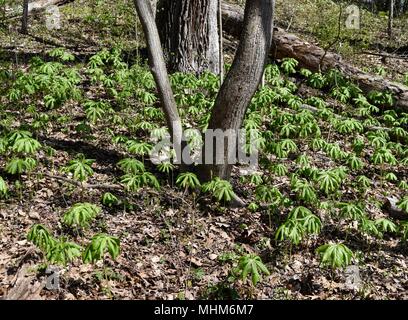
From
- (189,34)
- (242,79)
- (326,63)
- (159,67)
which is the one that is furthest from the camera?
(326,63)

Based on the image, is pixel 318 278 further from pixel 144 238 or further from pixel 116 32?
pixel 116 32

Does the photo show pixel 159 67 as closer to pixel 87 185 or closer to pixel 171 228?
pixel 87 185

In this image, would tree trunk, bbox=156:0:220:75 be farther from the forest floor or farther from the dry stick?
the dry stick

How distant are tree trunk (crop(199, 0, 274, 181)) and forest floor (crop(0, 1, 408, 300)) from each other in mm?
499

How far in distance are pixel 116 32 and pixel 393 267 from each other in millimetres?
7793

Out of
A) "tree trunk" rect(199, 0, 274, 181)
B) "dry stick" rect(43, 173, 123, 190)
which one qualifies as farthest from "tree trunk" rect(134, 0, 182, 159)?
"dry stick" rect(43, 173, 123, 190)

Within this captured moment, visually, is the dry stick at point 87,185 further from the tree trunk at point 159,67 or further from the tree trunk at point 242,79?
the tree trunk at point 242,79

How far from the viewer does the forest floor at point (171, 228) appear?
3.73 m

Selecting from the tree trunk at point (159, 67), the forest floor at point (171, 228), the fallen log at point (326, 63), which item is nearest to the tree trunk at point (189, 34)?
the forest floor at point (171, 228)

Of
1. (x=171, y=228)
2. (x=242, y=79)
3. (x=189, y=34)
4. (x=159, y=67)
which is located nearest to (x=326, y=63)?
(x=189, y=34)

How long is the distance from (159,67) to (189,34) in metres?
2.98

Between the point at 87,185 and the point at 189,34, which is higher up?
the point at 189,34

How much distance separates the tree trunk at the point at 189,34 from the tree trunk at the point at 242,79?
3.09 m

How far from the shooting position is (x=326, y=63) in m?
8.49
